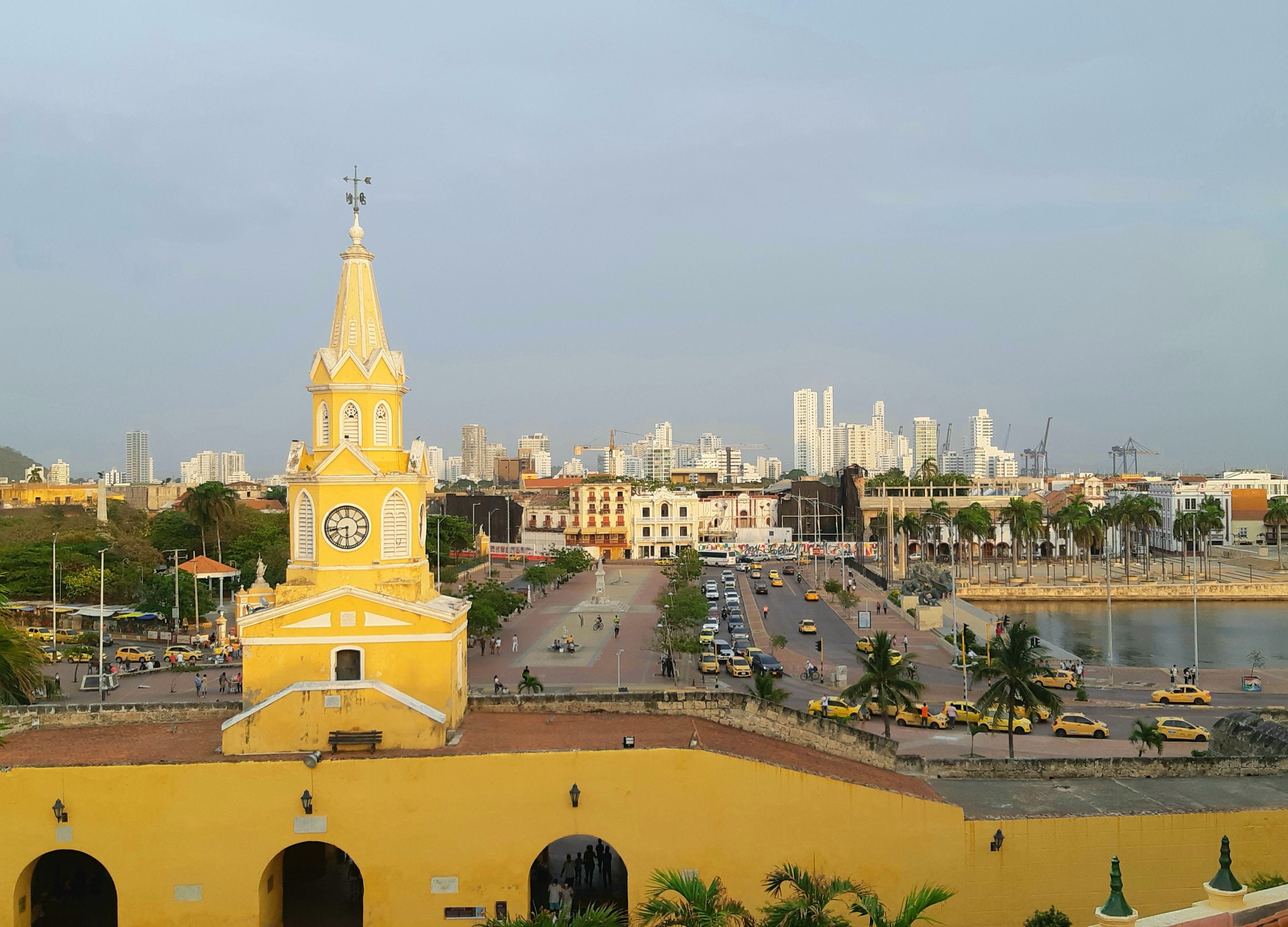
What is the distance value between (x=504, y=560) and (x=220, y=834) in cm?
9235

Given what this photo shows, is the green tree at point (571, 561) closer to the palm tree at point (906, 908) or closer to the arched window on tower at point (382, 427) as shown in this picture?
the arched window on tower at point (382, 427)

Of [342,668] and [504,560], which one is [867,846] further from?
[504,560]

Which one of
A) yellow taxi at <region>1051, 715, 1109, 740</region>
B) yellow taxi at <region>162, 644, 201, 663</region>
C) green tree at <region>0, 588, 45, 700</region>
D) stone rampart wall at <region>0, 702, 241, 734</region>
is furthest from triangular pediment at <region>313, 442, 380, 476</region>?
yellow taxi at <region>162, 644, 201, 663</region>

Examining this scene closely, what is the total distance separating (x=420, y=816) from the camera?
52.5ft

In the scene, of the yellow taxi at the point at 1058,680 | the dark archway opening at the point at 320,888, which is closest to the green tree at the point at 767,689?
the dark archway opening at the point at 320,888

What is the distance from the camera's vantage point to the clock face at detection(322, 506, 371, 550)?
757 inches

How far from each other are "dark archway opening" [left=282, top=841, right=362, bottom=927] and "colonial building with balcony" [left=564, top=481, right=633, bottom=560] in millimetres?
92957

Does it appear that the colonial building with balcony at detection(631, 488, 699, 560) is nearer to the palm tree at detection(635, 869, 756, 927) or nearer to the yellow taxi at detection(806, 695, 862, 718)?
the yellow taxi at detection(806, 695, 862, 718)

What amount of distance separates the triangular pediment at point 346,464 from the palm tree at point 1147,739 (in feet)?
62.4

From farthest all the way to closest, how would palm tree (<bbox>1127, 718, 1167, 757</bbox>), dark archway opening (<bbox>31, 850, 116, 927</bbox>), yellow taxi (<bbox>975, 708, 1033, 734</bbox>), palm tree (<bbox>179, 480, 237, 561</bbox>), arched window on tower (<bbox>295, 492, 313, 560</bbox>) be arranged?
palm tree (<bbox>179, 480, 237, 561</bbox>) < yellow taxi (<bbox>975, 708, 1033, 734</bbox>) < palm tree (<bbox>1127, 718, 1167, 757</bbox>) < arched window on tower (<bbox>295, 492, 313, 560</bbox>) < dark archway opening (<bbox>31, 850, 116, 927</bbox>)

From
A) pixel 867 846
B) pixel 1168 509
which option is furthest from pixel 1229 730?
pixel 1168 509

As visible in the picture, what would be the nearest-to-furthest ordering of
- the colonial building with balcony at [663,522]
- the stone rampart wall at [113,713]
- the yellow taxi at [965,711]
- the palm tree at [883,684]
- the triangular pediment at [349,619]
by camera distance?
the triangular pediment at [349,619] < the stone rampart wall at [113,713] < the palm tree at [883,684] < the yellow taxi at [965,711] < the colonial building with balcony at [663,522]

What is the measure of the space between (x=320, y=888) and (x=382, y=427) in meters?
9.10

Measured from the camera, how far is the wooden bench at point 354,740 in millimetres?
17047
